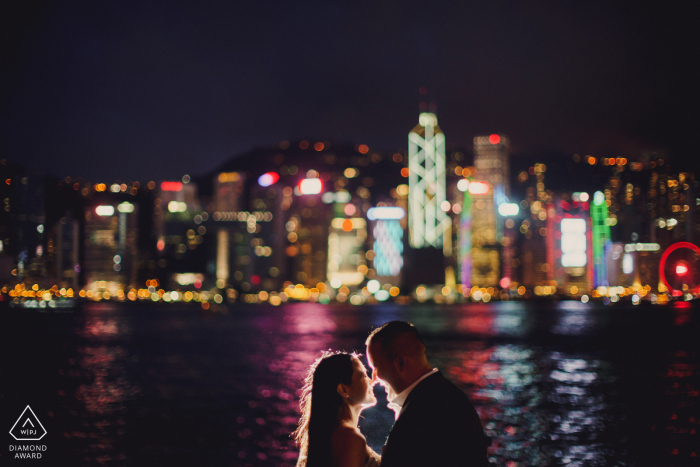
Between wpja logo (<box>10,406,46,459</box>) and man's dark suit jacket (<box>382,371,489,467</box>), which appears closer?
man's dark suit jacket (<box>382,371,489,467</box>)

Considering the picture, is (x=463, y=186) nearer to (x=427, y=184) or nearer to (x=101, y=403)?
(x=427, y=184)

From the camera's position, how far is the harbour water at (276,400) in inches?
567

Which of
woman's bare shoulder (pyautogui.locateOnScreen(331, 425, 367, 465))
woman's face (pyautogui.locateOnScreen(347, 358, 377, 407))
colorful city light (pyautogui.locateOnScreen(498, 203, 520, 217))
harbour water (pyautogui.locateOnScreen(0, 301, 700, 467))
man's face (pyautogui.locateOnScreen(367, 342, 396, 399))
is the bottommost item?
harbour water (pyautogui.locateOnScreen(0, 301, 700, 467))

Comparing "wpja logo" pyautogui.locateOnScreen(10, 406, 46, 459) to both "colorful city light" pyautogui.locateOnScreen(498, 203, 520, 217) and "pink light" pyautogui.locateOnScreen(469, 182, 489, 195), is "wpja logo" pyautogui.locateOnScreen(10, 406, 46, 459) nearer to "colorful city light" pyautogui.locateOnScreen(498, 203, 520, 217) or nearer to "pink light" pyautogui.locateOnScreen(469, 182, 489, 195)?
"colorful city light" pyautogui.locateOnScreen(498, 203, 520, 217)

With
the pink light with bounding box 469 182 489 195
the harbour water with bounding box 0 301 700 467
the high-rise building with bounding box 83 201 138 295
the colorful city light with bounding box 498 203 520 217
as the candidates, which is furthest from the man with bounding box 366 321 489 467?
the pink light with bounding box 469 182 489 195

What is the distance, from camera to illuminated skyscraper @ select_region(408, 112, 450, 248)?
137875mm

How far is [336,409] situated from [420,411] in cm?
37

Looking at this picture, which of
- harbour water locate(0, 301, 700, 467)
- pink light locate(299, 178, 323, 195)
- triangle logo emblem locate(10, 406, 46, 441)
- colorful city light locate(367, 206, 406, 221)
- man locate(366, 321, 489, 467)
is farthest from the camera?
colorful city light locate(367, 206, 406, 221)

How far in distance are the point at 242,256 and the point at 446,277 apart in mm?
56291

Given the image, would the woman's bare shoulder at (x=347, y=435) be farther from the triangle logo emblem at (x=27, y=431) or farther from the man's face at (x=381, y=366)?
the triangle logo emblem at (x=27, y=431)

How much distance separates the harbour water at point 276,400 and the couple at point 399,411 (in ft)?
8.42

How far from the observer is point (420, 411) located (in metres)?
2.43

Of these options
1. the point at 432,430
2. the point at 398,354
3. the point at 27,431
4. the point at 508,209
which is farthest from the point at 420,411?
the point at 508,209

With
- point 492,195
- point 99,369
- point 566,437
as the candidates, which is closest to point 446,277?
point 492,195
